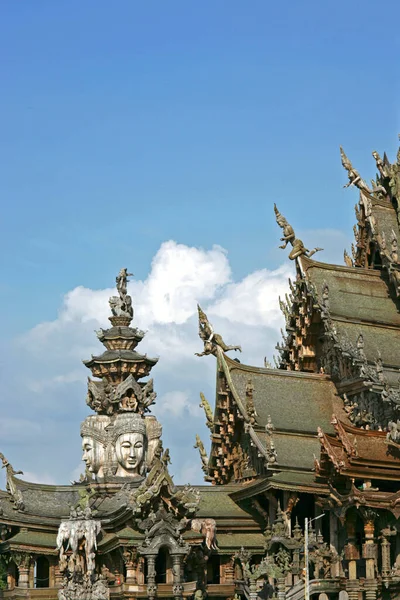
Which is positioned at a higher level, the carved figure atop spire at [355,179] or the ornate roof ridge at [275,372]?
the carved figure atop spire at [355,179]

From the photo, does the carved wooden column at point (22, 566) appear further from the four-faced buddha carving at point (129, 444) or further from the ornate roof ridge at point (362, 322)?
the ornate roof ridge at point (362, 322)

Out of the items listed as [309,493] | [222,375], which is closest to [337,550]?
[309,493]

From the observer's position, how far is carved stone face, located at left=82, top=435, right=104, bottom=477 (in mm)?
51656

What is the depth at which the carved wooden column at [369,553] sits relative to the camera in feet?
155

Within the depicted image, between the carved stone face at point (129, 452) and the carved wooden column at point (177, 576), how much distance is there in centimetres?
476

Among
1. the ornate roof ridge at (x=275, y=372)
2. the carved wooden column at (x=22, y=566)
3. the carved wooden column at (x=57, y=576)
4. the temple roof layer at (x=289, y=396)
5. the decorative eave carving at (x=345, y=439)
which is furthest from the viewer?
A: the ornate roof ridge at (x=275, y=372)

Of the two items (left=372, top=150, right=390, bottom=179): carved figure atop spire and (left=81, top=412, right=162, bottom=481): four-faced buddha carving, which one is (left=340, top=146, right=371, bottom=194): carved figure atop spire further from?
(left=81, top=412, right=162, bottom=481): four-faced buddha carving

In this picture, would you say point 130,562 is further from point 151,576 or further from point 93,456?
point 93,456

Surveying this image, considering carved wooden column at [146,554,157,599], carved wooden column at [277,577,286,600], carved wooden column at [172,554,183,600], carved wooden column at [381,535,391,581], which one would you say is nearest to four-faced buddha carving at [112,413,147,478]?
carved wooden column at [172,554,183,600]

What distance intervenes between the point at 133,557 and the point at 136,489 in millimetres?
2856

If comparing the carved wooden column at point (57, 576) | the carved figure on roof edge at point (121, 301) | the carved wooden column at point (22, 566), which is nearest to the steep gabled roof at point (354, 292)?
the carved figure on roof edge at point (121, 301)

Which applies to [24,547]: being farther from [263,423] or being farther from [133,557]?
[263,423]

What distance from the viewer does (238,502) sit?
5244 cm

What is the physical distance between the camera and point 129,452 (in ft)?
168
